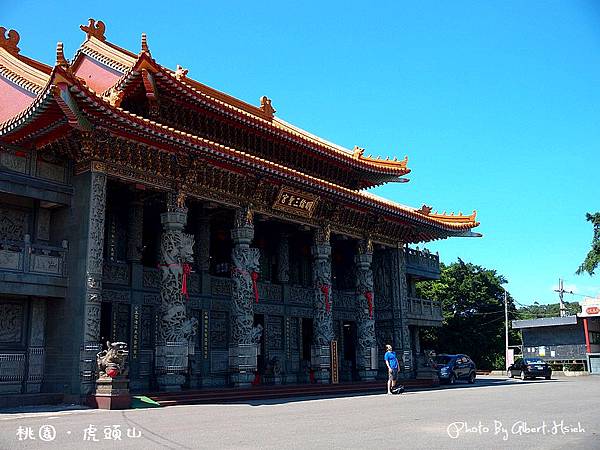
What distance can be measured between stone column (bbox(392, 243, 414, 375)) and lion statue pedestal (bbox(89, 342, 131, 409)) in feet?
48.0

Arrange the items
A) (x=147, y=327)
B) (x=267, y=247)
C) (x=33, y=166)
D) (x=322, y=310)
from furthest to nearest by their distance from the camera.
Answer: (x=267, y=247)
(x=322, y=310)
(x=147, y=327)
(x=33, y=166)

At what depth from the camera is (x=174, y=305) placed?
17.1 meters

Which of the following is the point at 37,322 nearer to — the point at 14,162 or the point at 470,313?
the point at 14,162

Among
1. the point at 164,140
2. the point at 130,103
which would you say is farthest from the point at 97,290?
the point at 130,103

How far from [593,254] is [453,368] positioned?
21590 mm

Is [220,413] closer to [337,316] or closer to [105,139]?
[105,139]

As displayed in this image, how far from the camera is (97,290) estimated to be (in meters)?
15.3

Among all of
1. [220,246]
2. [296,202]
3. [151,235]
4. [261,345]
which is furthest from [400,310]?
[151,235]

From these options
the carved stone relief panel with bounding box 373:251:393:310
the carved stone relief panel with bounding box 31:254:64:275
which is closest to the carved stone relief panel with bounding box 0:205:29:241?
the carved stone relief panel with bounding box 31:254:64:275

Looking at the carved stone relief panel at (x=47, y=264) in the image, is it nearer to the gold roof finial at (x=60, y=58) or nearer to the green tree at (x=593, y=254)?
the gold roof finial at (x=60, y=58)

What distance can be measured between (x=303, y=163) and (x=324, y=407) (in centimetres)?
1196

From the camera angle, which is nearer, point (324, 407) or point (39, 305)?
point (324, 407)

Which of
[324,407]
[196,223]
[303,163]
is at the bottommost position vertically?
[324,407]

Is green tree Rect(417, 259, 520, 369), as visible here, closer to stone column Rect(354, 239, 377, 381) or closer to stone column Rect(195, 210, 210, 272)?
stone column Rect(354, 239, 377, 381)
